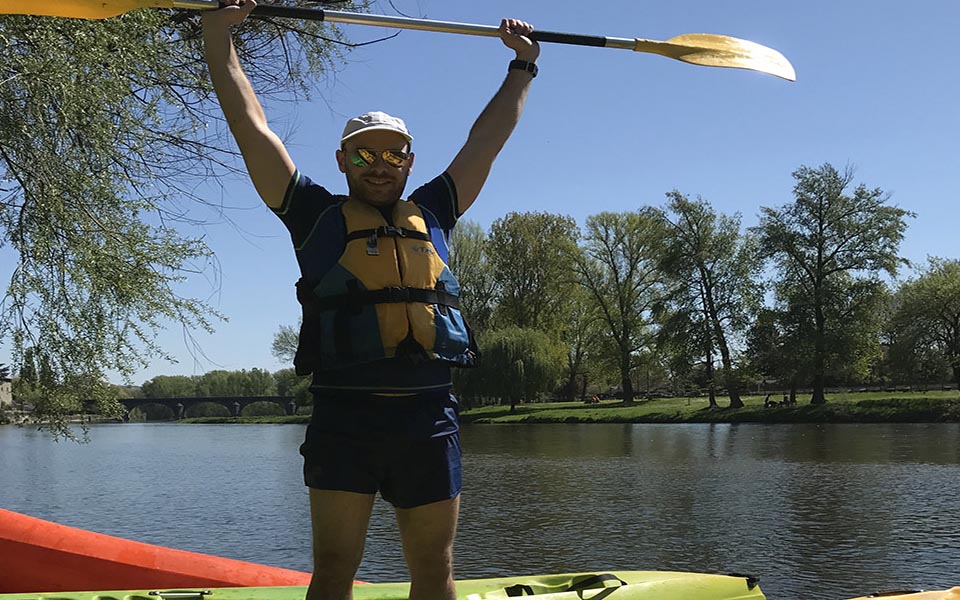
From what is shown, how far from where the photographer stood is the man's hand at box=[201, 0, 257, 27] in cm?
243

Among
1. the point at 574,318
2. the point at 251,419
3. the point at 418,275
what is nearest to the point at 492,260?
the point at 574,318

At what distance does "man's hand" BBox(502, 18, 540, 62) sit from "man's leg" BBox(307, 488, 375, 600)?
59.6 inches

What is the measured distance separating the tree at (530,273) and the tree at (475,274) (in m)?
0.38

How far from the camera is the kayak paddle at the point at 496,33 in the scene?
2812mm

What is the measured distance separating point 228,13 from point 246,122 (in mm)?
352

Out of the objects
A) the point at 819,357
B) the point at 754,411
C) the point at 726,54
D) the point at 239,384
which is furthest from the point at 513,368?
the point at 239,384

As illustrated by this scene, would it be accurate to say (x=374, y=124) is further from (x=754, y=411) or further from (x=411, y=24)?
(x=754, y=411)

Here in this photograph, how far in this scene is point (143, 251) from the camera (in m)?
6.28

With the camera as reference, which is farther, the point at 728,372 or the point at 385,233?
the point at 728,372

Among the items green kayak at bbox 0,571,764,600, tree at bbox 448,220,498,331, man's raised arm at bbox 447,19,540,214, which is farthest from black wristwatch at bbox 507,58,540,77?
tree at bbox 448,220,498,331

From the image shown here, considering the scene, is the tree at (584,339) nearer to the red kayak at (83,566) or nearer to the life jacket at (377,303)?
the red kayak at (83,566)

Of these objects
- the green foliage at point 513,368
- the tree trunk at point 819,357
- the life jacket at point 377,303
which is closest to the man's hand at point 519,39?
the life jacket at point 377,303

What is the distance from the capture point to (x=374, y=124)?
7.75 feet

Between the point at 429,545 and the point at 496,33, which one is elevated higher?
the point at 496,33
